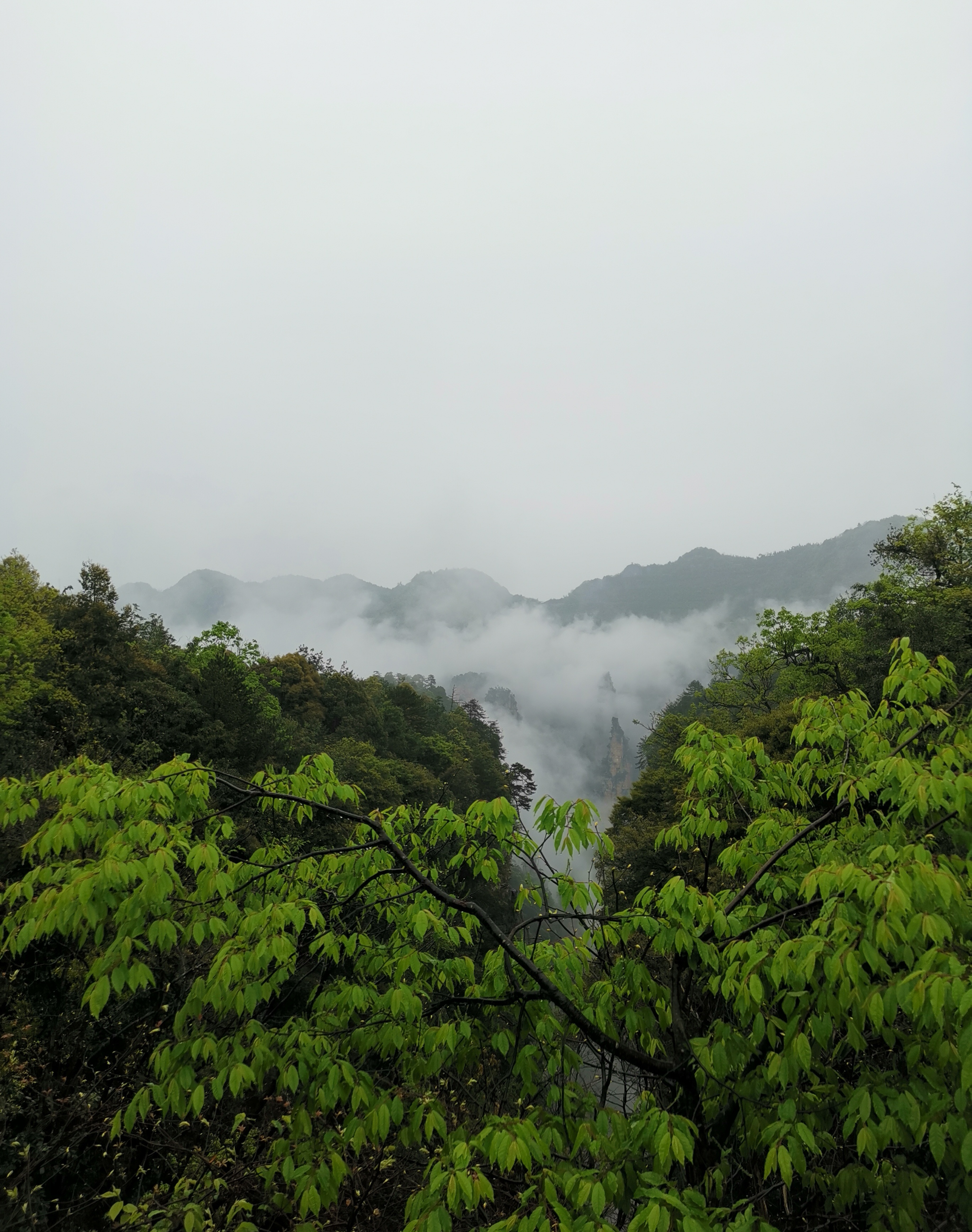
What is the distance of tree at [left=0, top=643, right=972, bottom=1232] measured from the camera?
2.20 m

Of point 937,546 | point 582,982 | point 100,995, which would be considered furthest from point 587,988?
point 937,546

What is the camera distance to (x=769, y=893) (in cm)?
365

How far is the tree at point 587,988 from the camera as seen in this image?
220 cm

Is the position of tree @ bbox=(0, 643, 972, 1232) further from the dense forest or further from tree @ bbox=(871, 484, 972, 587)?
tree @ bbox=(871, 484, 972, 587)

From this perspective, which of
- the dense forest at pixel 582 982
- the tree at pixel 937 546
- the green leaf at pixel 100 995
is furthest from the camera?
the tree at pixel 937 546

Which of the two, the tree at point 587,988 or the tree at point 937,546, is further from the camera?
the tree at point 937,546

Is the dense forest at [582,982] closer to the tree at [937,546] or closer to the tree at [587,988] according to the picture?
the tree at [587,988]

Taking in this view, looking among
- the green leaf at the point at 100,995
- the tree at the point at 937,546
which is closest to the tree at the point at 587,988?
the green leaf at the point at 100,995

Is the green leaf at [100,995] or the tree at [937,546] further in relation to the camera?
the tree at [937,546]

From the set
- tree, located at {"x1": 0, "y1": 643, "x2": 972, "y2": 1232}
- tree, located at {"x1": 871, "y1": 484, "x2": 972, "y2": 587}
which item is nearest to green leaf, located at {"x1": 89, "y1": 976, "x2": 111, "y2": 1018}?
tree, located at {"x1": 0, "y1": 643, "x2": 972, "y2": 1232}

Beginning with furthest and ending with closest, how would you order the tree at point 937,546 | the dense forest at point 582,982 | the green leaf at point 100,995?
the tree at point 937,546
the dense forest at point 582,982
the green leaf at point 100,995

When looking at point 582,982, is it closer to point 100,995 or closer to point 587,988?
point 587,988

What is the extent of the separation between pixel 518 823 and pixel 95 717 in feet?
81.1

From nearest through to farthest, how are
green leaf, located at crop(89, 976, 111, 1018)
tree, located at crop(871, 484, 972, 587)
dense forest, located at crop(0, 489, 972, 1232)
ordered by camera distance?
green leaf, located at crop(89, 976, 111, 1018)
dense forest, located at crop(0, 489, 972, 1232)
tree, located at crop(871, 484, 972, 587)
